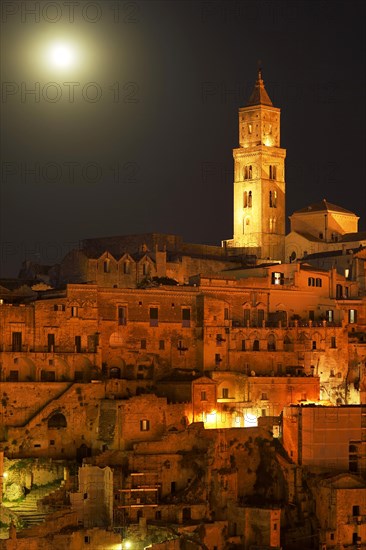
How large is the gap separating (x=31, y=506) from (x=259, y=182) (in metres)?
33.8

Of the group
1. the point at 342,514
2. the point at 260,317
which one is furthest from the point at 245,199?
the point at 342,514

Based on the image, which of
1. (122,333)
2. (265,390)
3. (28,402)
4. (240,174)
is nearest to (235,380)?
(265,390)

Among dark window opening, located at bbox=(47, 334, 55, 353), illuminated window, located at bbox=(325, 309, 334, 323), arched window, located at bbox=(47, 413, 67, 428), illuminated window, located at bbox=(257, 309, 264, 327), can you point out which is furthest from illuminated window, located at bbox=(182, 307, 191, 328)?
arched window, located at bbox=(47, 413, 67, 428)

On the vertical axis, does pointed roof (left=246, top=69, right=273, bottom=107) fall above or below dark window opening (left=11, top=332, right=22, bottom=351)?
above

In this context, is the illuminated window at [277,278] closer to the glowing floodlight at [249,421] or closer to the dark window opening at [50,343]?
the glowing floodlight at [249,421]

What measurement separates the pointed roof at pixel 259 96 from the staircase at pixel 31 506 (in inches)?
1394

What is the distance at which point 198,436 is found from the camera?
2279 inches

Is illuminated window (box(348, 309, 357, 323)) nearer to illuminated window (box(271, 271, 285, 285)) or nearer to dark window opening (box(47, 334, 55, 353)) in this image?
illuminated window (box(271, 271, 285, 285))

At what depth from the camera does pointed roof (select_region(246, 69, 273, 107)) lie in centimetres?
8506

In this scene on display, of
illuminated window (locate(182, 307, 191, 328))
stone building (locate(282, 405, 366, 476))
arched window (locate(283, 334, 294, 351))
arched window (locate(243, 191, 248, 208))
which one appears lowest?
stone building (locate(282, 405, 366, 476))

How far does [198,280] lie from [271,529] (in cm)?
1691

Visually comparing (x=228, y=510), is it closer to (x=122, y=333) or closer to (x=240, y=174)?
(x=122, y=333)

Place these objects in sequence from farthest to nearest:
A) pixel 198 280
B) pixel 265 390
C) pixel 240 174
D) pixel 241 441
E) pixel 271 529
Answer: pixel 240 174 → pixel 198 280 → pixel 265 390 → pixel 241 441 → pixel 271 529

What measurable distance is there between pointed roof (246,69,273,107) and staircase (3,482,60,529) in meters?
35.4
